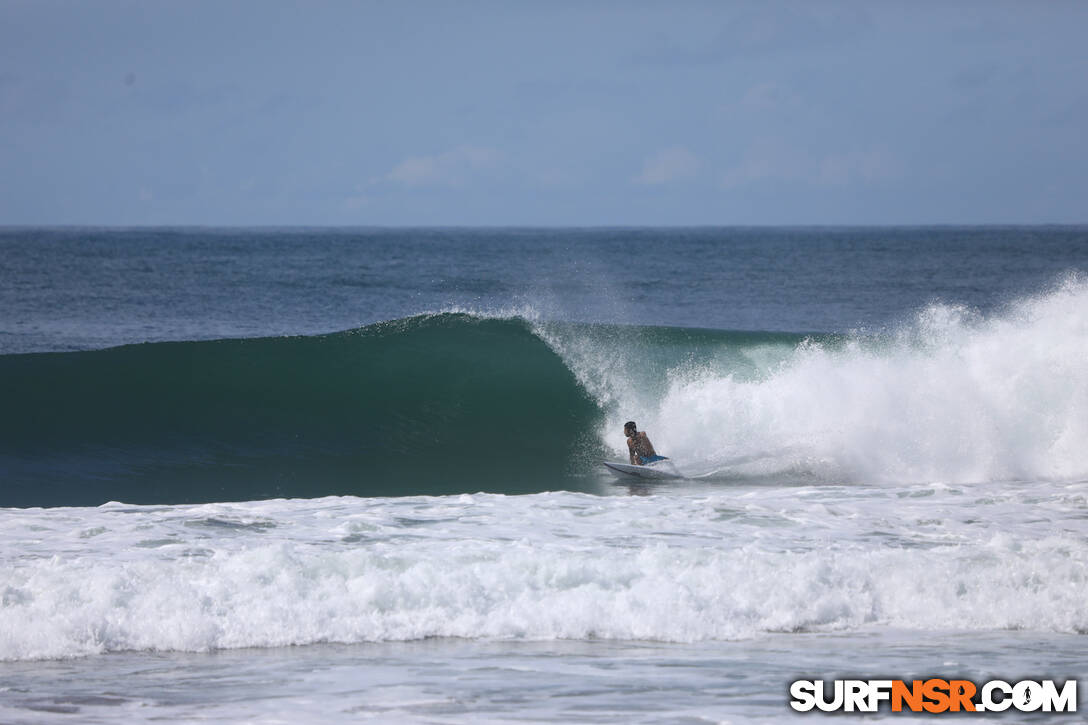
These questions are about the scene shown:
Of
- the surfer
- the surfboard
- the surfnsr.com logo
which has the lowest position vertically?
the surfnsr.com logo

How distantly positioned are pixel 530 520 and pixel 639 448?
12.0 feet

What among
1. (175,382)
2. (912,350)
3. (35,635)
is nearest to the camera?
(35,635)

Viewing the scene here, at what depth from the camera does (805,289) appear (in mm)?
43688

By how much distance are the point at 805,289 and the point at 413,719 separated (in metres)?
39.2

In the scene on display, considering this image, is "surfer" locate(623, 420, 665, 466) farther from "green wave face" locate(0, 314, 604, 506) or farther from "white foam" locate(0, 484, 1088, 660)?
"white foam" locate(0, 484, 1088, 660)

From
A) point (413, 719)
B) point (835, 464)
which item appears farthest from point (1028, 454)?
point (413, 719)

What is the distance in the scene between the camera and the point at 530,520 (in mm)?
10578

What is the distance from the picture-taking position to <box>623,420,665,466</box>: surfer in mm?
13859

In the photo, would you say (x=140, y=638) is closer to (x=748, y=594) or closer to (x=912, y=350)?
(x=748, y=594)

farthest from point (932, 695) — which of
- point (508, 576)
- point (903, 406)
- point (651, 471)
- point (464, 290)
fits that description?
point (464, 290)

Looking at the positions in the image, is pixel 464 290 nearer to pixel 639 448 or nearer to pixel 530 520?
pixel 639 448

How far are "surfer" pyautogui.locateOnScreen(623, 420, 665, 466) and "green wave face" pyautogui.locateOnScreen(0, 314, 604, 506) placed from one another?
747 millimetres

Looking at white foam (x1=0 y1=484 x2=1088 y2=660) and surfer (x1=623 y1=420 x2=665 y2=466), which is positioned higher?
surfer (x1=623 y1=420 x2=665 y2=466)

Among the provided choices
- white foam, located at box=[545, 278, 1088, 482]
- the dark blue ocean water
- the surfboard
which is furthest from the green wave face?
the dark blue ocean water
